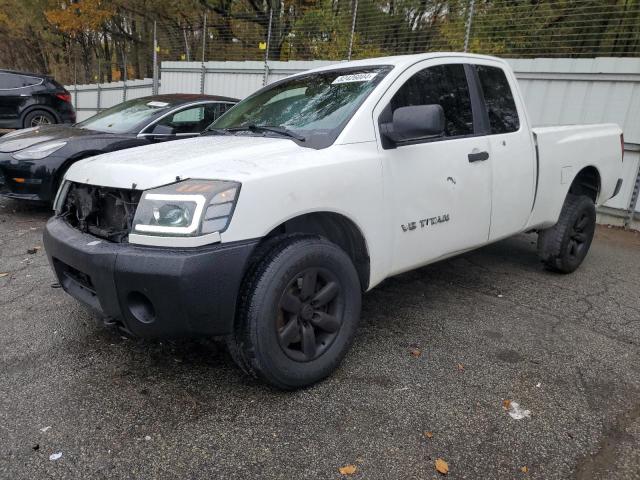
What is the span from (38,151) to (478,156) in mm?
4614

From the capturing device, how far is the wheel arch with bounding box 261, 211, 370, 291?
2.75m

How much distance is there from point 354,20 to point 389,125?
27.2 ft

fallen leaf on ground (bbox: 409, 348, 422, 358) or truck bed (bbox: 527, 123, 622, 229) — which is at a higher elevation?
truck bed (bbox: 527, 123, 622, 229)

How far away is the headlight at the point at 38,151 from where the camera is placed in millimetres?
5404

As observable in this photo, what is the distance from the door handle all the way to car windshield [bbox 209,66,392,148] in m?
0.83

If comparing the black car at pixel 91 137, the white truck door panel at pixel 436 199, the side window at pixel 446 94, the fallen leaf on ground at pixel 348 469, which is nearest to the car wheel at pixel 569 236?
the white truck door panel at pixel 436 199

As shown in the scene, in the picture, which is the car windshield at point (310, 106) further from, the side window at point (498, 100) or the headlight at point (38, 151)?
the headlight at point (38, 151)

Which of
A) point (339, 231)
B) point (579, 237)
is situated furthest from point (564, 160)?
point (339, 231)

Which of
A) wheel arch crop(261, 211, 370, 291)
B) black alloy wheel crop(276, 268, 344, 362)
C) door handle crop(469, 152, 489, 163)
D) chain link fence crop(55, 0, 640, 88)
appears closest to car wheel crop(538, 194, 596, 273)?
door handle crop(469, 152, 489, 163)

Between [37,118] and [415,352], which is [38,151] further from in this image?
[37,118]

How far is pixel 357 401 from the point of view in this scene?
258 cm

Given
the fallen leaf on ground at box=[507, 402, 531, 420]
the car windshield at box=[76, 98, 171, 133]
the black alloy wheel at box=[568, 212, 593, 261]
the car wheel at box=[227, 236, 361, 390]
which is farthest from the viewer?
the car windshield at box=[76, 98, 171, 133]

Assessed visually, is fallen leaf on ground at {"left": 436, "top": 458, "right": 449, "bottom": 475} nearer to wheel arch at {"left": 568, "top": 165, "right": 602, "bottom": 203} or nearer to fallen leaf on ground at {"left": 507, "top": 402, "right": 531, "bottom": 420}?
fallen leaf on ground at {"left": 507, "top": 402, "right": 531, "bottom": 420}

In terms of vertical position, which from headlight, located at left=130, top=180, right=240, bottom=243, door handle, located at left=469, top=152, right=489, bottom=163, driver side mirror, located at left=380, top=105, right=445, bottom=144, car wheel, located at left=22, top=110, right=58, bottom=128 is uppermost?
driver side mirror, located at left=380, top=105, right=445, bottom=144
